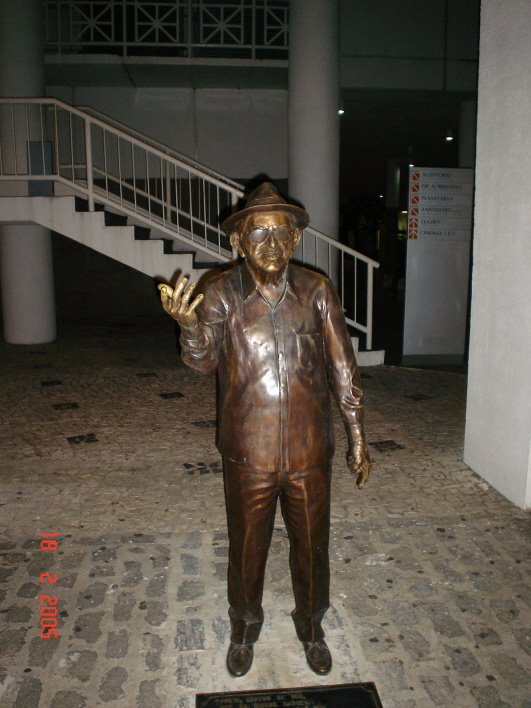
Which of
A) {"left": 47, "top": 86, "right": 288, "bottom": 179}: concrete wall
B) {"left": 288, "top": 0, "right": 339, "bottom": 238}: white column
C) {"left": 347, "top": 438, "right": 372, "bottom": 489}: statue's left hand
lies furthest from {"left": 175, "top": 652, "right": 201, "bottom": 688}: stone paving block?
{"left": 47, "top": 86, "right": 288, "bottom": 179}: concrete wall

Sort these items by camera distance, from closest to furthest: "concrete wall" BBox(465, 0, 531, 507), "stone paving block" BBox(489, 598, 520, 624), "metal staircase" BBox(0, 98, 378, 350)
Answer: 1. "stone paving block" BBox(489, 598, 520, 624)
2. "concrete wall" BBox(465, 0, 531, 507)
3. "metal staircase" BBox(0, 98, 378, 350)

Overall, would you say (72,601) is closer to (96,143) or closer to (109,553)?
(109,553)

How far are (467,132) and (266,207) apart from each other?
1050cm

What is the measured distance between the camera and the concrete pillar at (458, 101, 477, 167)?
37.7 ft

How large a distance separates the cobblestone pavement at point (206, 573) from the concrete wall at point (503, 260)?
1.27 feet

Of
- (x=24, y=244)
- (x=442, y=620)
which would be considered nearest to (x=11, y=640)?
(x=442, y=620)

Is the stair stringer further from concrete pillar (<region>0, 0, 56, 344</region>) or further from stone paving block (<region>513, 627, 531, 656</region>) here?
stone paving block (<region>513, 627, 531, 656</region>)

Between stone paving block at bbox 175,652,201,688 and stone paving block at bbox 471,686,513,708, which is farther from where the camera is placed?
stone paving block at bbox 175,652,201,688

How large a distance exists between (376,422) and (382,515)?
2147 mm

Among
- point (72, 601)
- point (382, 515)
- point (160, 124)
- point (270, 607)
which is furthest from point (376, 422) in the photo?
point (160, 124)

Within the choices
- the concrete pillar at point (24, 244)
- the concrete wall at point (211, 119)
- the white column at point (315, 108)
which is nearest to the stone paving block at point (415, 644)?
the white column at point (315, 108)

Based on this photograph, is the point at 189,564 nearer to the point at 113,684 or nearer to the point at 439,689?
the point at 113,684

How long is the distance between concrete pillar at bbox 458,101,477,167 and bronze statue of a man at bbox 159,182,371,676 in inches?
395
